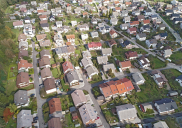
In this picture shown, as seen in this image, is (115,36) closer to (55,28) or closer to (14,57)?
(55,28)

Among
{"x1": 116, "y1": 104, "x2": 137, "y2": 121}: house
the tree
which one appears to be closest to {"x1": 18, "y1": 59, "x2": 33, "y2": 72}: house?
the tree

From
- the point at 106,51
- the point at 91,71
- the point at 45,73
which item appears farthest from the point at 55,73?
the point at 106,51

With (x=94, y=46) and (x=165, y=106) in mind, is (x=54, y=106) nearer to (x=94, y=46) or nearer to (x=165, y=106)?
(x=165, y=106)

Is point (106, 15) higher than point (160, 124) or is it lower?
higher

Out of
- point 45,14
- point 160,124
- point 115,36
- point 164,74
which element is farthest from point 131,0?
point 160,124

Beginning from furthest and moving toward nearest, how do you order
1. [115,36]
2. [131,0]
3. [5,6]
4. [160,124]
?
[131,0] < [5,6] < [115,36] < [160,124]

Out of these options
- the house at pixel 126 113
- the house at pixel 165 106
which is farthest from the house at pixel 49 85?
the house at pixel 165 106
